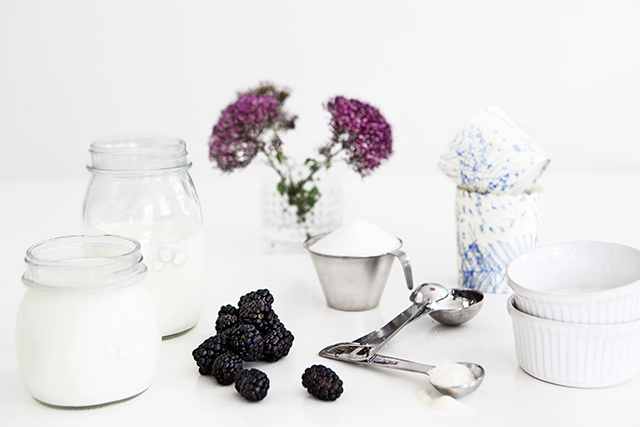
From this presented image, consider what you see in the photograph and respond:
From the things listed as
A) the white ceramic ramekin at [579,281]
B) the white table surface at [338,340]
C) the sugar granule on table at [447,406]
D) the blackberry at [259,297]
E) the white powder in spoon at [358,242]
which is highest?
the white ceramic ramekin at [579,281]

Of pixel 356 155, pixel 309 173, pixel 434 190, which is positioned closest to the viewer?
pixel 356 155

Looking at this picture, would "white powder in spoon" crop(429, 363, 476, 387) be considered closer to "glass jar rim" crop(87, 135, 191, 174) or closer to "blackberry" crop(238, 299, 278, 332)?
"blackberry" crop(238, 299, 278, 332)

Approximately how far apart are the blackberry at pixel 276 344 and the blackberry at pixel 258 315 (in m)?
0.02

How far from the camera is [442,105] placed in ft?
8.86

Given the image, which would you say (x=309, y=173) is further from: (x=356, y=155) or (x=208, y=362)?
(x=208, y=362)

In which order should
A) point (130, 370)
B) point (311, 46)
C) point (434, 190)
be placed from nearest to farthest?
point (130, 370), point (434, 190), point (311, 46)

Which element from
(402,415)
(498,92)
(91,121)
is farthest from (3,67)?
(402,415)

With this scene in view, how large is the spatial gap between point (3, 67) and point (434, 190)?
181 cm

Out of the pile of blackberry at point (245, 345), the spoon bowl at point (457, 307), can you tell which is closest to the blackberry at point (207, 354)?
the pile of blackberry at point (245, 345)

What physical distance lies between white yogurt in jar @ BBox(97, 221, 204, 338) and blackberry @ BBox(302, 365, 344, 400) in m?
0.28

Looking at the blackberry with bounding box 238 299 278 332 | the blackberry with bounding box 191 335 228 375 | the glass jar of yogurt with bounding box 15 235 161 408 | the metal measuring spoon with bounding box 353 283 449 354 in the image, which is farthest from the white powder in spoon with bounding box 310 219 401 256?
the glass jar of yogurt with bounding box 15 235 161 408

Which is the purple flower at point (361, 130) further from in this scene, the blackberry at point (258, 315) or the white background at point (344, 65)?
Result: the white background at point (344, 65)

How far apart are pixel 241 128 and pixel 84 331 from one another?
2.49 feet

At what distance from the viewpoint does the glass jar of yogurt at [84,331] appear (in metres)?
0.80
